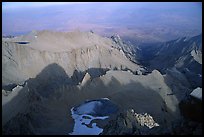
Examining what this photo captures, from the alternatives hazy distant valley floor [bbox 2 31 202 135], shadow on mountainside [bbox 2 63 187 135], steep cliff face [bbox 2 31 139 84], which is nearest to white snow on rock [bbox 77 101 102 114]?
hazy distant valley floor [bbox 2 31 202 135]

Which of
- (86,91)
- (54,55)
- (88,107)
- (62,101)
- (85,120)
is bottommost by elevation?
(62,101)

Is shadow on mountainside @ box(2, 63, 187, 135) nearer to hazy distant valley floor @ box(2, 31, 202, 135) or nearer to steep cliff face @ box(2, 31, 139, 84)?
hazy distant valley floor @ box(2, 31, 202, 135)

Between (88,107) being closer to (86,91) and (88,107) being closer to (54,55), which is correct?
(86,91)

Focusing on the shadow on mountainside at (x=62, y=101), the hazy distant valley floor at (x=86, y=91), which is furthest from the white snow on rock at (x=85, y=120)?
the shadow on mountainside at (x=62, y=101)

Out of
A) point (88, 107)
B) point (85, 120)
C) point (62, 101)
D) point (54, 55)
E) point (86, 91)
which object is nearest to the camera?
point (85, 120)

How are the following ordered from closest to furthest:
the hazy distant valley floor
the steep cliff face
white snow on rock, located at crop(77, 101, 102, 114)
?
the hazy distant valley floor
white snow on rock, located at crop(77, 101, 102, 114)
the steep cliff face

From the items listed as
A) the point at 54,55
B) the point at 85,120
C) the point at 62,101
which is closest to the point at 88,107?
the point at 85,120

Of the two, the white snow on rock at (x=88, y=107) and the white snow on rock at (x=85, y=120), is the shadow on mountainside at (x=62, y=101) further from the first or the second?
the white snow on rock at (x=88, y=107)

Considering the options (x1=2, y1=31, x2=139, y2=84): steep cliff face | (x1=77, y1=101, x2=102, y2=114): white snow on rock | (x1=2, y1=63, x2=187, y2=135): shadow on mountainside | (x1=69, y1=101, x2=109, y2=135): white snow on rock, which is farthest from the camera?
(x1=2, y1=31, x2=139, y2=84): steep cliff face

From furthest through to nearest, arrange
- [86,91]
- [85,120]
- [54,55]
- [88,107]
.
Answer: [54,55]
[86,91]
[88,107]
[85,120]

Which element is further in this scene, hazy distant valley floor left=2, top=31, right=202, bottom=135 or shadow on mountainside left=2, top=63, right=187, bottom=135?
shadow on mountainside left=2, top=63, right=187, bottom=135
